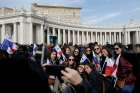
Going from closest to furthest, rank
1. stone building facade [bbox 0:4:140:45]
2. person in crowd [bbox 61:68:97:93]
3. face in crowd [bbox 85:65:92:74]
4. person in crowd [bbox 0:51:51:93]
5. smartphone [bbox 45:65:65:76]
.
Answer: person in crowd [bbox 0:51:51:93] → person in crowd [bbox 61:68:97:93] → smartphone [bbox 45:65:65:76] → face in crowd [bbox 85:65:92:74] → stone building facade [bbox 0:4:140:45]

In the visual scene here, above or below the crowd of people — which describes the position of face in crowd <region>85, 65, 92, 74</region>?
below

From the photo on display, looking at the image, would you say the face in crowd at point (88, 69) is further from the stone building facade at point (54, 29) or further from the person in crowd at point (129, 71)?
the stone building facade at point (54, 29)

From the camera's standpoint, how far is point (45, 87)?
193 cm

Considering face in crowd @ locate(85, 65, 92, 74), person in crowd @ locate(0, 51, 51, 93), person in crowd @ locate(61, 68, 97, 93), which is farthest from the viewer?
face in crowd @ locate(85, 65, 92, 74)

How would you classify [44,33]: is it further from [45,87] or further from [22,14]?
[45,87]

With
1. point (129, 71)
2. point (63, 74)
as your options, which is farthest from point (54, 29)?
point (63, 74)

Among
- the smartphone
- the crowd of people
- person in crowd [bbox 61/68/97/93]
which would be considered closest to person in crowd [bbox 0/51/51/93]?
the crowd of people

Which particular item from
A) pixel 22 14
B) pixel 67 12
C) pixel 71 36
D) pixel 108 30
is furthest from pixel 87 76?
pixel 67 12

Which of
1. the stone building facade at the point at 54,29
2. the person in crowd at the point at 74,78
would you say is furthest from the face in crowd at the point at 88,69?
the stone building facade at the point at 54,29

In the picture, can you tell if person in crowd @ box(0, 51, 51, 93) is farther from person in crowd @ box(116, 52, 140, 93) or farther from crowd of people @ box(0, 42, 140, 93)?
person in crowd @ box(116, 52, 140, 93)

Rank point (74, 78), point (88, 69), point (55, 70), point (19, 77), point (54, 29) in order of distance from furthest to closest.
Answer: point (54, 29)
point (88, 69)
point (55, 70)
point (74, 78)
point (19, 77)

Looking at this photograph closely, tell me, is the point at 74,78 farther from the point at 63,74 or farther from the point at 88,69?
the point at 88,69

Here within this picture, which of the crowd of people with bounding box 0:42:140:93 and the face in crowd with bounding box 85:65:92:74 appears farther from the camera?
the face in crowd with bounding box 85:65:92:74

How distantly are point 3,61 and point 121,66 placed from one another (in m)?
2.55
